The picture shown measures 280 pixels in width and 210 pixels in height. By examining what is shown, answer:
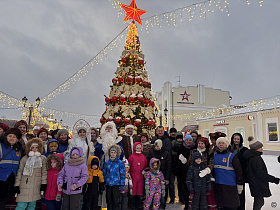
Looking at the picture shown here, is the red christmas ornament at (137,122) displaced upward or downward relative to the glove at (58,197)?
upward

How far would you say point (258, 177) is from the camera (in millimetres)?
3408

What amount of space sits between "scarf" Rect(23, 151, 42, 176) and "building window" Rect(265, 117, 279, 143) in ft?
59.2

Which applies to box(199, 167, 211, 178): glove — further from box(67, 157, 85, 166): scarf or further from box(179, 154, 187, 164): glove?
box(67, 157, 85, 166): scarf

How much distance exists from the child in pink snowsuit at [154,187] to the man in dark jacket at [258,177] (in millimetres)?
1810

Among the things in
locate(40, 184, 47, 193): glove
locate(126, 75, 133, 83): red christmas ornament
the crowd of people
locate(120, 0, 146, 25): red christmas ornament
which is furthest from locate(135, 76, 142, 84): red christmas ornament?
locate(40, 184, 47, 193): glove

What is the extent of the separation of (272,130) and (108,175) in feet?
56.4

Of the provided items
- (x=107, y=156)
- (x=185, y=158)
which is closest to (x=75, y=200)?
(x=107, y=156)

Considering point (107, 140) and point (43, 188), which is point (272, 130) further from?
point (43, 188)

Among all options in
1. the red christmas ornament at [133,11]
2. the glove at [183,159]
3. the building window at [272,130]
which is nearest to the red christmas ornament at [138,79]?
the red christmas ornament at [133,11]

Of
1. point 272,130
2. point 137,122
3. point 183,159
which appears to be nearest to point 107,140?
point 183,159

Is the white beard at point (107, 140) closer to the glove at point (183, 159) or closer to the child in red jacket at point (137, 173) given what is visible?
the child in red jacket at point (137, 173)

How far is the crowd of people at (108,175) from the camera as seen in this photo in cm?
306

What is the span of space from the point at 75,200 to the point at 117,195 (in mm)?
790

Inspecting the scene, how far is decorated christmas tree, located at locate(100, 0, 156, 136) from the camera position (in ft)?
22.2
